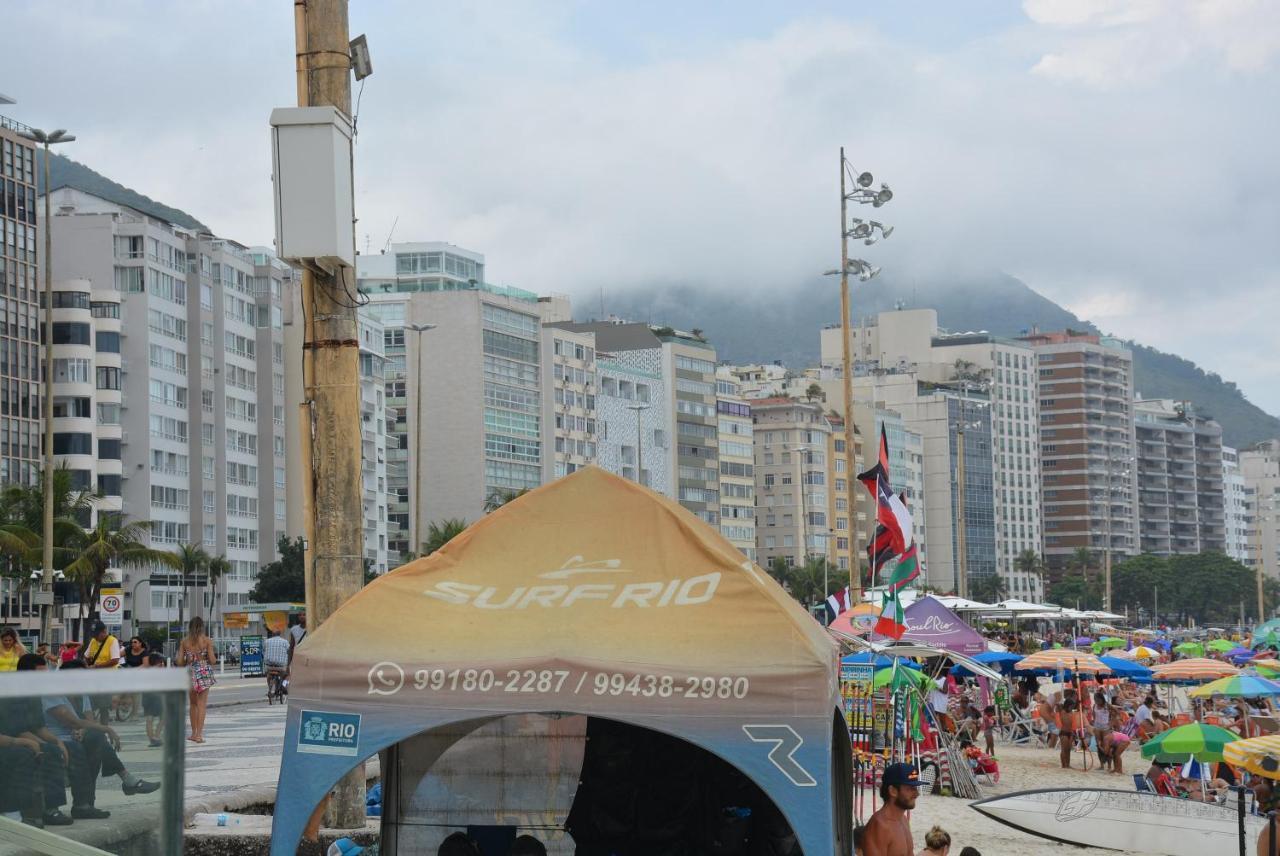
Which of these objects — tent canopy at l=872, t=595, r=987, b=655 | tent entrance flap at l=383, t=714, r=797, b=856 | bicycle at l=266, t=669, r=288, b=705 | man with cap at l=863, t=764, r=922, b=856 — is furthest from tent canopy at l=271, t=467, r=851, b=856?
bicycle at l=266, t=669, r=288, b=705

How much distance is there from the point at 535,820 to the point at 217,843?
7.68 ft

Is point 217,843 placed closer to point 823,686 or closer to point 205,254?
point 823,686

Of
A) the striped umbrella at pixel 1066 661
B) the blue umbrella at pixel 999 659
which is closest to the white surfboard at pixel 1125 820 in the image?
the striped umbrella at pixel 1066 661

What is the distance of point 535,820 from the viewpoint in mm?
9867

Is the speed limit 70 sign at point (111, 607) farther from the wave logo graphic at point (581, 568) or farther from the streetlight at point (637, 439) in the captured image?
the streetlight at point (637, 439)

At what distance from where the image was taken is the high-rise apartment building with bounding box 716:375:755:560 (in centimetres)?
14950

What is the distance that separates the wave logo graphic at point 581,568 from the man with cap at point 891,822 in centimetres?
238

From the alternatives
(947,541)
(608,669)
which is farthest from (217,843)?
(947,541)

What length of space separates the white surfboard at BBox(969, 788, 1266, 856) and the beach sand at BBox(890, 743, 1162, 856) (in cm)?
16

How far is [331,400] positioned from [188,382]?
3702 inches

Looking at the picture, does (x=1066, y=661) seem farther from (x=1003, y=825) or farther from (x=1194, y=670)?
(x=1003, y=825)

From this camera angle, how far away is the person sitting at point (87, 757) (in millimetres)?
3129

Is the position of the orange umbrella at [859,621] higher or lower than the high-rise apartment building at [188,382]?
lower

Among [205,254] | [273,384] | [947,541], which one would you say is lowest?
[947,541]
